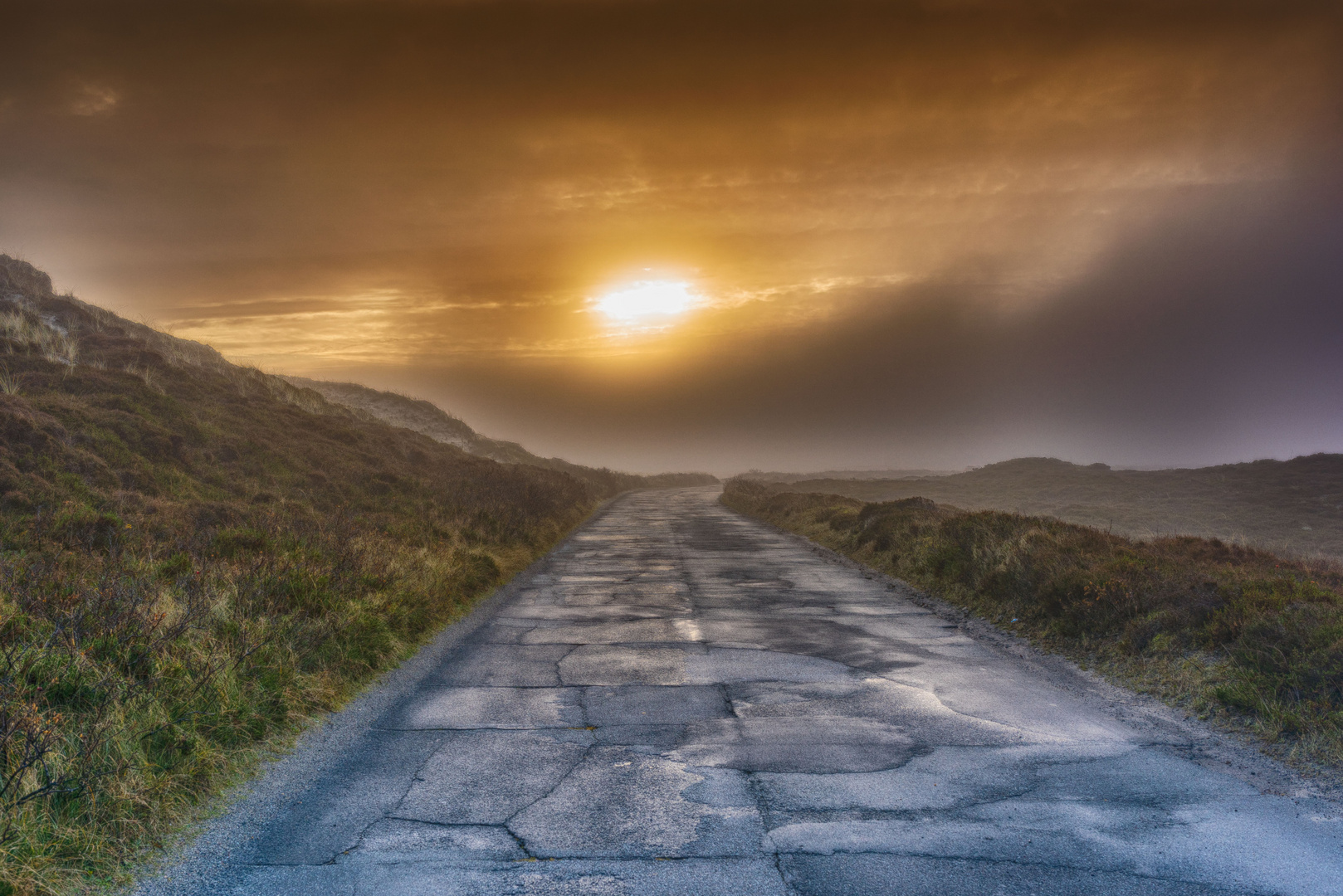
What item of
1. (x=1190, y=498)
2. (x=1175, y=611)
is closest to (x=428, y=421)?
(x=1190, y=498)

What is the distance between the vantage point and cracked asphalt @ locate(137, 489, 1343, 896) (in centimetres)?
384

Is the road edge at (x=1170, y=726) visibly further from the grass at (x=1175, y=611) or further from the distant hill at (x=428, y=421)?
the distant hill at (x=428, y=421)

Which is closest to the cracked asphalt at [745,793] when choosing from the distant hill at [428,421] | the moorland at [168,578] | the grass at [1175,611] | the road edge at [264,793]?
the road edge at [264,793]

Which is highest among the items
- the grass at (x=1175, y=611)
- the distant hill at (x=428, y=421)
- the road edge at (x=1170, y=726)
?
the distant hill at (x=428, y=421)

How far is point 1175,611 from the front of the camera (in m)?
8.41

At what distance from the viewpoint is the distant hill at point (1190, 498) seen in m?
29.1

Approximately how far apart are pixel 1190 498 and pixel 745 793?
2005 inches

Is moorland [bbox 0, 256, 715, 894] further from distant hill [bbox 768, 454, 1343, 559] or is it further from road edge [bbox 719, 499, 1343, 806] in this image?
distant hill [bbox 768, 454, 1343, 559]

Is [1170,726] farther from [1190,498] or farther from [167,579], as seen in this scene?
[1190,498]

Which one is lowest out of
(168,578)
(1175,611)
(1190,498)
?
(1175,611)

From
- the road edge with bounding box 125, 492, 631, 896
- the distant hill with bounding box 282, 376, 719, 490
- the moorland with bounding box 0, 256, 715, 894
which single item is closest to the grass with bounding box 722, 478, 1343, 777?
the road edge with bounding box 125, 492, 631, 896

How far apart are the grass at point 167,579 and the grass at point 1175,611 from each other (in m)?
8.04

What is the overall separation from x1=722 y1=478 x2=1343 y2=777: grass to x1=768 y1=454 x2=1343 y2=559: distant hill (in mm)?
8057

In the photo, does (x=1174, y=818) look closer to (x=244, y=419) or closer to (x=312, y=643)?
(x=312, y=643)
